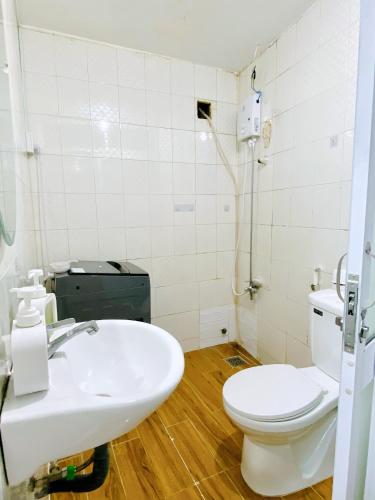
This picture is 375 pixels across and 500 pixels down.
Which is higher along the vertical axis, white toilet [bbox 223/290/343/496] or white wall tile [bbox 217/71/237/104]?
white wall tile [bbox 217/71/237/104]

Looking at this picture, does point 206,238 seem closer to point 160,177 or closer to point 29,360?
point 160,177

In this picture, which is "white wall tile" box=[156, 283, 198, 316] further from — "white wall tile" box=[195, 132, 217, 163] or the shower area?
"white wall tile" box=[195, 132, 217, 163]

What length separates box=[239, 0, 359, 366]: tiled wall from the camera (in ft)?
4.58

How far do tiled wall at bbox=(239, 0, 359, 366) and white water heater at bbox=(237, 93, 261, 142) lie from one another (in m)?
0.08

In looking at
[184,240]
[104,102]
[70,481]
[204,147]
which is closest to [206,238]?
[184,240]

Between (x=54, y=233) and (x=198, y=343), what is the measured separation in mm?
1416

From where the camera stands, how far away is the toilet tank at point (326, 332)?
1.23 meters

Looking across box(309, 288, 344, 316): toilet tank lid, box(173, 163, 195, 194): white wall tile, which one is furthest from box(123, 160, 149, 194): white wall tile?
box(309, 288, 344, 316): toilet tank lid

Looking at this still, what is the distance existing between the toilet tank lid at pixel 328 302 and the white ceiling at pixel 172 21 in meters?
1.54

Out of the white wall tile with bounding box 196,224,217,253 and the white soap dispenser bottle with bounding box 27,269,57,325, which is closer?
the white soap dispenser bottle with bounding box 27,269,57,325

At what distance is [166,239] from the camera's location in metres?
2.12

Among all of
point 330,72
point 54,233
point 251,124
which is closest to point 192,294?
point 54,233

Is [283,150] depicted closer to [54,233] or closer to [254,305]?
[254,305]

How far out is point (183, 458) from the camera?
4.36 ft
